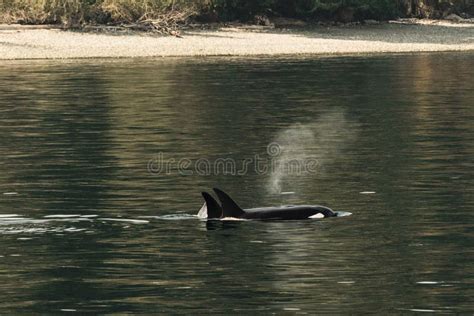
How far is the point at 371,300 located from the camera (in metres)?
19.3

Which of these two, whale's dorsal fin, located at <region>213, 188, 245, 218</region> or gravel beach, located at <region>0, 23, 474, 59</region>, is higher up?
whale's dorsal fin, located at <region>213, 188, 245, 218</region>

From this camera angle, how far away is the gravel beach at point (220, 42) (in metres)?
84.6

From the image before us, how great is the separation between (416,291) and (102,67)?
56139mm

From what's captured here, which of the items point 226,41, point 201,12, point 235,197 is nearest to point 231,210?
point 235,197

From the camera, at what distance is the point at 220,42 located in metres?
88.9

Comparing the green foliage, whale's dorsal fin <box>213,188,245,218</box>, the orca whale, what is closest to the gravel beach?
the green foliage

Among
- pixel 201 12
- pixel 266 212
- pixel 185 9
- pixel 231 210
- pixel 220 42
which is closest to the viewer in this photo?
pixel 231 210

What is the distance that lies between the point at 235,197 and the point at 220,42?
59.5 metres

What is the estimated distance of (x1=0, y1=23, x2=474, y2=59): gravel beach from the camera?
84.6 m

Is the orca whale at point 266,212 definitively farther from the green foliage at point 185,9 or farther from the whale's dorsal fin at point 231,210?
the green foliage at point 185,9

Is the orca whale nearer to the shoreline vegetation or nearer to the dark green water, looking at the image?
the dark green water

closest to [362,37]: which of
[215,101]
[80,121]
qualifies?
[215,101]

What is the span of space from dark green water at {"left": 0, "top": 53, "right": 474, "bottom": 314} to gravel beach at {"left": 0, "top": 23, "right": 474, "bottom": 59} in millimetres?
23838

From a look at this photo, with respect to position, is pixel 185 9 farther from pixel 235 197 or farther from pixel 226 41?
pixel 235 197
